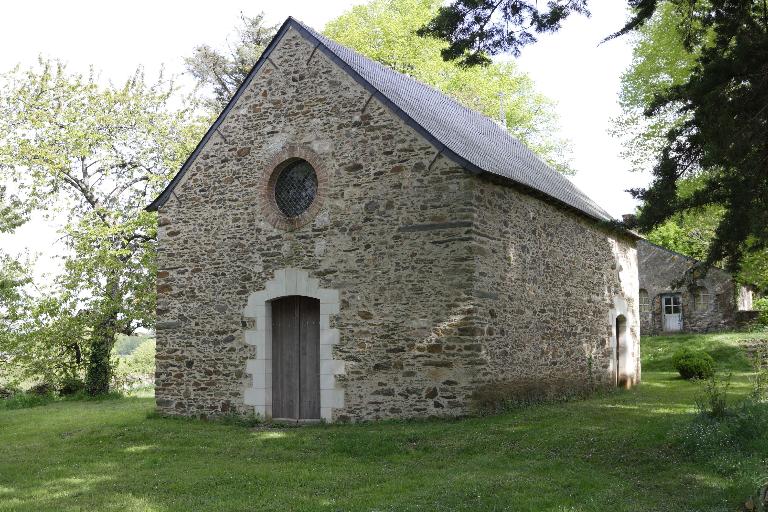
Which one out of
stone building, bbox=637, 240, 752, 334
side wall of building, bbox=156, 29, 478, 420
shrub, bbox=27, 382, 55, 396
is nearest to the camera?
side wall of building, bbox=156, 29, 478, 420

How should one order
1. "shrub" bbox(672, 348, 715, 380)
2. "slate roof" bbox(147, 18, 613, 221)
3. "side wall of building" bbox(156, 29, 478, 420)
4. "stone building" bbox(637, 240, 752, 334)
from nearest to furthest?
"side wall of building" bbox(156, 29, 478, 420) < "slate roof" bbox(147, 18, 613, 221) < "shrub" bbox(672, 348, 715, 380) < "stone building" bbox(637, 240, 752, 334)

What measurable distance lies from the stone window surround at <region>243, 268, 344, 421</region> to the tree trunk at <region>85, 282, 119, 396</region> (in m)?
9.46

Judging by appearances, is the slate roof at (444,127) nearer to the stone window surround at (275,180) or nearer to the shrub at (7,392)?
the stone window surround at (275,180)

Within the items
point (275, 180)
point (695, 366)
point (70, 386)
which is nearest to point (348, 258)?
point (275, 180)

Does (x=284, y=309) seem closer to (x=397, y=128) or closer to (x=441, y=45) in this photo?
(x=397, y=128)

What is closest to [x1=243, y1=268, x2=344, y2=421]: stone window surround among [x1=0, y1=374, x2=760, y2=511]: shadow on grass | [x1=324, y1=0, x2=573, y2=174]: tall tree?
[x1=0, y1=374, x2=760, y2=511]: shadow on grass

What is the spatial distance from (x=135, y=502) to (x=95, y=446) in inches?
152

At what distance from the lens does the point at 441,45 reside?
30094 mm

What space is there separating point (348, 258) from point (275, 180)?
216 cm

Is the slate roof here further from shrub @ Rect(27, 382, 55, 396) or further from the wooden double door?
shrub @ Rect(27, 382, 55, 396)

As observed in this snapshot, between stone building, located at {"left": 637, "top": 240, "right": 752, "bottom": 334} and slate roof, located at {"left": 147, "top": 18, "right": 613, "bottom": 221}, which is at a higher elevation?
slate roof, located at {"left": 147, "top": 18, "right": 613, "bottom": 221}

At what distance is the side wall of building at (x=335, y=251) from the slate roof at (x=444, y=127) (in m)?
0.18

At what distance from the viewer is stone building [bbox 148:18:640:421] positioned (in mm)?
11164

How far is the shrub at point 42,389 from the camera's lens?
2125 cm
